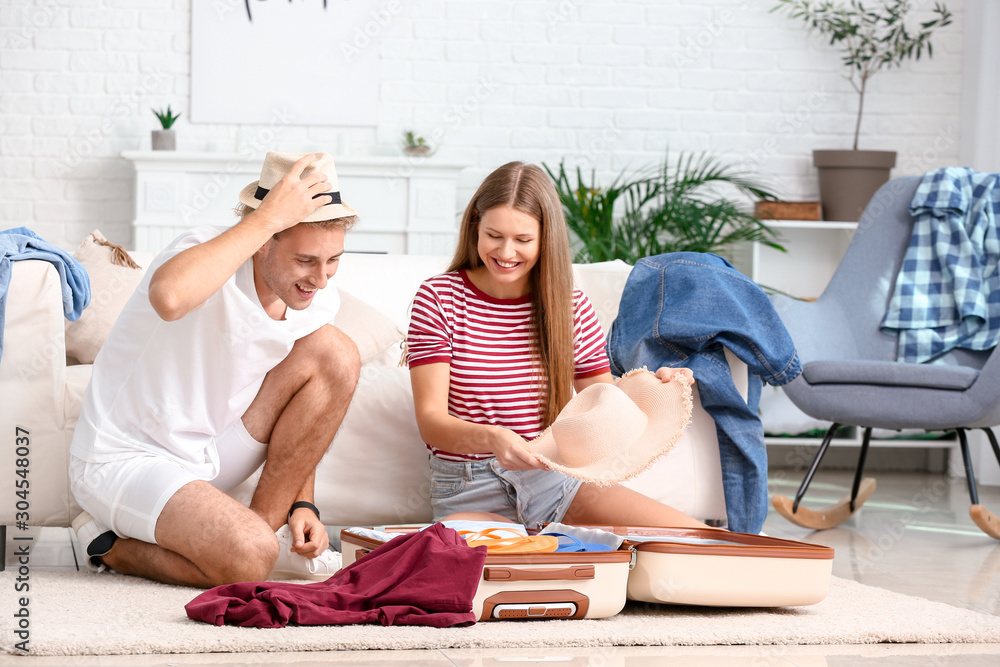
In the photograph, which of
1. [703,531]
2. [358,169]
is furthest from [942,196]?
[358,169]

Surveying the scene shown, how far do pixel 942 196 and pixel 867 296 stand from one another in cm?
39

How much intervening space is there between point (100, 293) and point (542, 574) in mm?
1507

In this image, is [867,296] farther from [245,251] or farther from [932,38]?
[245,251]

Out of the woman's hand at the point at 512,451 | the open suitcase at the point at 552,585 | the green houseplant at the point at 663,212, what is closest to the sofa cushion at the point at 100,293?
the woman's hand at the point at 512,451

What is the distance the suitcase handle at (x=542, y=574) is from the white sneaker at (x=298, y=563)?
1.48 feet

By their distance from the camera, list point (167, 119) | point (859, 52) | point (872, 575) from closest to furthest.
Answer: point (872, 575)
point (167, 119)
point (859, 52)

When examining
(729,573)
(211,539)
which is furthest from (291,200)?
(729,573)

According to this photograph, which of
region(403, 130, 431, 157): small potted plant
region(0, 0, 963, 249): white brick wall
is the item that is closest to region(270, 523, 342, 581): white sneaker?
region(403, 130, 431, 157): small potted plant

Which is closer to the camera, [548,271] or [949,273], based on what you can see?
[548,271]

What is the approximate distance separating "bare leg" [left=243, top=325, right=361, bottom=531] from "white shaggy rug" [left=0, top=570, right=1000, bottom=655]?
24cm

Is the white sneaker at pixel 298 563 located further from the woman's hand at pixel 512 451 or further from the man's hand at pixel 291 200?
the man's hand at pixel 291 200

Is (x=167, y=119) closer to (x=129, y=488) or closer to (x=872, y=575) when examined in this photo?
(x=129, y=488)

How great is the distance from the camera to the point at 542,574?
1.55 meters

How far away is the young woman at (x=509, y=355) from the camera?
190 centimetres
